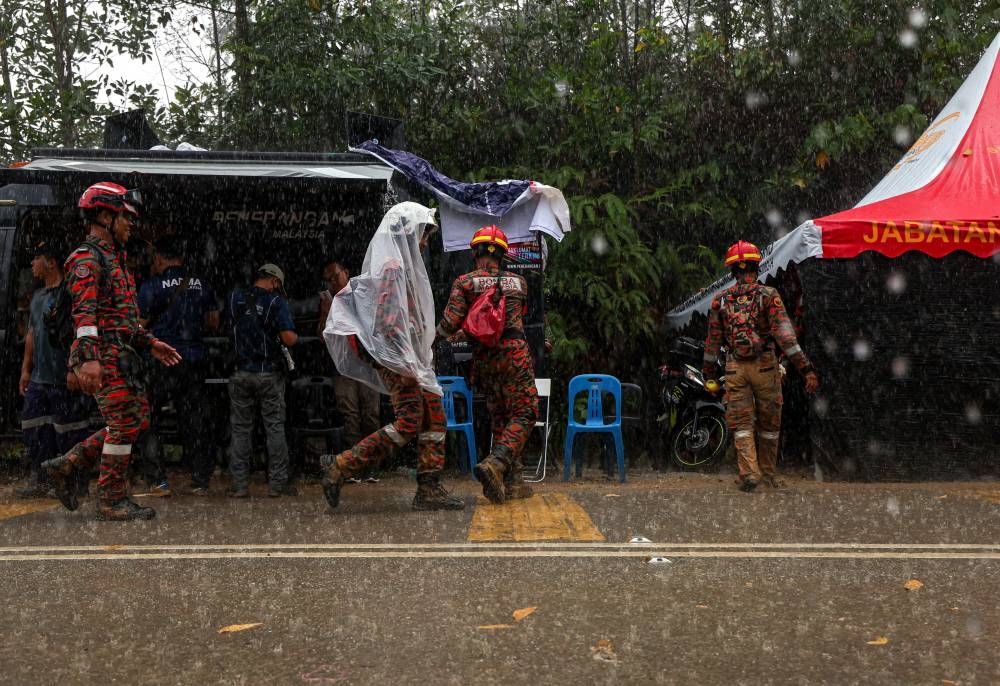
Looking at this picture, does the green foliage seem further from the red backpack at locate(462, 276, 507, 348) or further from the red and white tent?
the red backpack at locate(462, 276, 507, 348)

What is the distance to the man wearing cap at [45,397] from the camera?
8.32 m

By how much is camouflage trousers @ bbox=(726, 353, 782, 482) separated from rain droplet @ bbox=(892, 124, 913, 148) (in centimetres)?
663

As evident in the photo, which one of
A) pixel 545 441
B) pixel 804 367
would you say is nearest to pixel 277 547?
pixel 545 441

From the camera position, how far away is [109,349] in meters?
6.80

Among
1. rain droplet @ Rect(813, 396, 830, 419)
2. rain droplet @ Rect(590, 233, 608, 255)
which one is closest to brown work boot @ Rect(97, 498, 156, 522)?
rain droplet @ Rect(813, 396, 830, 419)

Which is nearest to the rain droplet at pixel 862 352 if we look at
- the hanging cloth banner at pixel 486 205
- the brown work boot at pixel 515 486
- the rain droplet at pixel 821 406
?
the rain droplet at pixel 821 406

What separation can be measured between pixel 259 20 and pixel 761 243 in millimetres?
7648

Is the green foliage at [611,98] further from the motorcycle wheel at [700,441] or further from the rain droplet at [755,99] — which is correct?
the motorcycle wheel at [700,441]

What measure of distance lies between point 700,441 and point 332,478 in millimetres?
5090

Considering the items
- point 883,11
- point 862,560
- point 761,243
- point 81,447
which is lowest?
point 862,560

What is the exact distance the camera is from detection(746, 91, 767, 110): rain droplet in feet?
48.1

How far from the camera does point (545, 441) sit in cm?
975

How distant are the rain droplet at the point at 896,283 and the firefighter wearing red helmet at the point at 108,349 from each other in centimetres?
615

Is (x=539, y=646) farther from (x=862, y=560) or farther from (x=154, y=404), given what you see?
(x=154, y=404)
